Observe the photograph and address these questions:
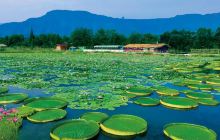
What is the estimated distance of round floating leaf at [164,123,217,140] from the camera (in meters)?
6.96

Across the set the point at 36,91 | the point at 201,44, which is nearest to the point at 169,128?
the point at 36,91

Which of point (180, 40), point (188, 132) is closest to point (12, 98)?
point (188, 132)

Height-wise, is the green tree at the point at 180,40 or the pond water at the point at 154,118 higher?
the green tree at the point at 180,40

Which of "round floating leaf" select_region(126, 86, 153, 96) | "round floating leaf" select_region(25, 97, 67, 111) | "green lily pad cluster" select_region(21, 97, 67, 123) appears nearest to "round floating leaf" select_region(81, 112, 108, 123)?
"green lily pad cluster" select_region(21, 97, 67, 123)

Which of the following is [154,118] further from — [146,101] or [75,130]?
[75,130]

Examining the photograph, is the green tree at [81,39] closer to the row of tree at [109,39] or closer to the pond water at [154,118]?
the row of tree at [109,39]

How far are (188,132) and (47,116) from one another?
4.30 metres

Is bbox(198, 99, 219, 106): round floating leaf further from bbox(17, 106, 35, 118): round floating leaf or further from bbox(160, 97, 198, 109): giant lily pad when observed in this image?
bbox(17, 106, 35, 118): round floating leaf

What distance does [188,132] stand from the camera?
24.0 ft

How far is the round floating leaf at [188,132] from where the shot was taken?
696 cm

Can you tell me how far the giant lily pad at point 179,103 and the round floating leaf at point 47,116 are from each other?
411 centimetres

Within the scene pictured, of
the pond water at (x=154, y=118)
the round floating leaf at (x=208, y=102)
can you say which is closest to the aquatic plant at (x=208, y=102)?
the round floating leaf at (x=208, y=102)

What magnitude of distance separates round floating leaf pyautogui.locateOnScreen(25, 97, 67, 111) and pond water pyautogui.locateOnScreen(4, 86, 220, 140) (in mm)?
425

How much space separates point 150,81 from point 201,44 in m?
50.5
